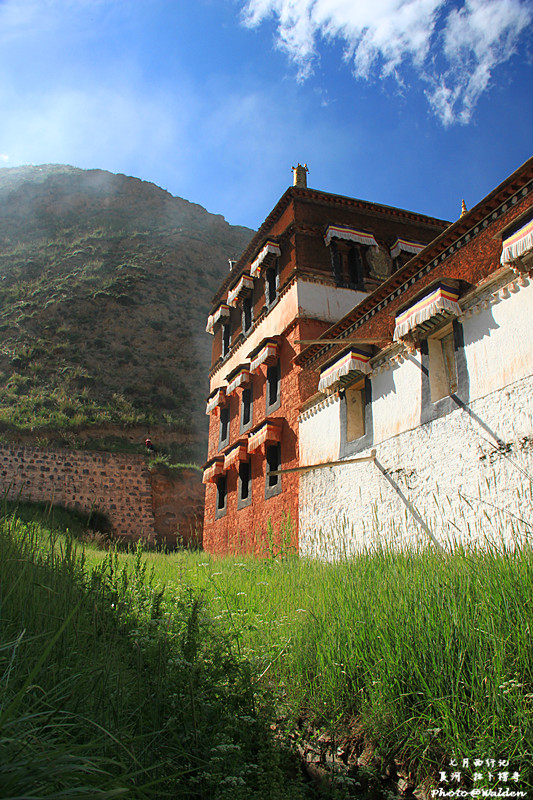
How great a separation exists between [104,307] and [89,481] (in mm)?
30275

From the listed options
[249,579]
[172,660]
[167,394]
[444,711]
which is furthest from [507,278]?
[167,394]

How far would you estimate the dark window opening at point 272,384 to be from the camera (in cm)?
1678

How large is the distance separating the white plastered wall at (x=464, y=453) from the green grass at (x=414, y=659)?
1.30 metres

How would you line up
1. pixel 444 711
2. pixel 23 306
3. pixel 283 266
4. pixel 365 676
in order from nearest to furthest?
pixel 444 711, pixel 365 676, pixel 283 266, pixel 23 306

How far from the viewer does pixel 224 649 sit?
5105 mm

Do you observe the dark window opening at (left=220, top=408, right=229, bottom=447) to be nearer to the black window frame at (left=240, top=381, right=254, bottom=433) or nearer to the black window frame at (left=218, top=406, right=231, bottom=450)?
the black window frame at (left=218, top=406, right=231, bottom=450)

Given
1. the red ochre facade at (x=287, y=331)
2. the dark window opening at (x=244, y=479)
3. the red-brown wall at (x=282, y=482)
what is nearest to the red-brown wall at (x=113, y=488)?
the red-brown wall at (x=282, y=482)

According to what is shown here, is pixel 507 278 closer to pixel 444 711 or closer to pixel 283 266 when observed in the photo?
pixel 444 711

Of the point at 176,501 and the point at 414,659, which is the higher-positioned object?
the point at 176,501

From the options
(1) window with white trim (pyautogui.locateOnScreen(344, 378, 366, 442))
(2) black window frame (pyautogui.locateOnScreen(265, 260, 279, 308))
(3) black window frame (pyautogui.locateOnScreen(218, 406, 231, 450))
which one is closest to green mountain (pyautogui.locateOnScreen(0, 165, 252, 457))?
(3) black window frame (pyautogui.locateOnScreen(218, 406, 231, 450))

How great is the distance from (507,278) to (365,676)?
6.37 meters

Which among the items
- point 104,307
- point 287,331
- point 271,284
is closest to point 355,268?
point 271,284

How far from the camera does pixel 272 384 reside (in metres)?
17.0

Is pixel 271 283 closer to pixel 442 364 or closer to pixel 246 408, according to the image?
pixel 246 408
